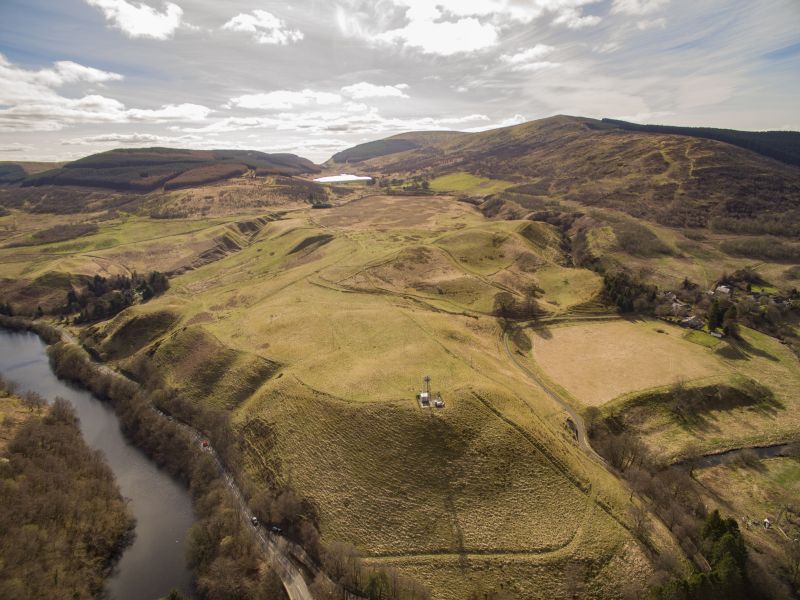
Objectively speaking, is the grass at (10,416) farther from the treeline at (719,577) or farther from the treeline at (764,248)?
the treeline at (764,248)

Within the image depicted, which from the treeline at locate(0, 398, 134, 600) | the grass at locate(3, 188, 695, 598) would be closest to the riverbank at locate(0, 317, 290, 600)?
the grass at locate(3, 188, 695, 598)

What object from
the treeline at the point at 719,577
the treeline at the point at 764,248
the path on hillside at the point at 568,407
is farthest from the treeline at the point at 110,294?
the treeline at the point at 764,248

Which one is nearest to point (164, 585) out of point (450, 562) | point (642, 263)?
point (450, 562)

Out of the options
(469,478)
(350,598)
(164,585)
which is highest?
(469,478)

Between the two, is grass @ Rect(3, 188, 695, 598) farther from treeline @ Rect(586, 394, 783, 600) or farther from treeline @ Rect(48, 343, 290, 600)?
treeline @ Rect(48, 343, 290, 600)

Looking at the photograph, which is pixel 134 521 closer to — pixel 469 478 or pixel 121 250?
pixel 469 478

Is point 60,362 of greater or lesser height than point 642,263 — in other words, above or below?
below

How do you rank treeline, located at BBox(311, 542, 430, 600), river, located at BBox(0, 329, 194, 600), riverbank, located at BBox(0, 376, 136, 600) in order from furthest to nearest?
river, located at BBox(0, 329, 194, 600) < riverbank, located at BBox(0, 376, 136, 600) < treeline, located at BBox(311, 542, 430, 600)

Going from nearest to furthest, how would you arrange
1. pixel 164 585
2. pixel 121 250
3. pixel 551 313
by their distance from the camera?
pixel 164 585
pixel 551 313
pixel 121 250
